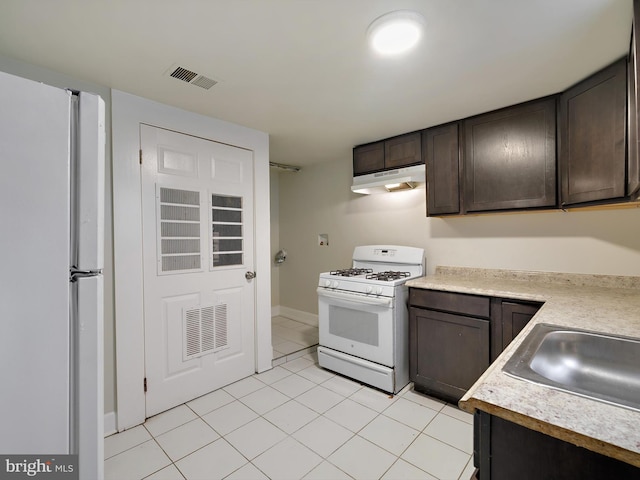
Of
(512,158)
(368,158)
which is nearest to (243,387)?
(368,158)

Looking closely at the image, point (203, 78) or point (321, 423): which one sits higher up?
point (203, 78)

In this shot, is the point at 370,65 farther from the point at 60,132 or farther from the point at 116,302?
the point at 116,302

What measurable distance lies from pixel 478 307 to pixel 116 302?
8.17ft

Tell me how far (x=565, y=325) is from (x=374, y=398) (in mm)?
1568

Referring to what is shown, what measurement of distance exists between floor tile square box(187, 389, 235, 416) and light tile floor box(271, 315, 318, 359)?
2.24 ft

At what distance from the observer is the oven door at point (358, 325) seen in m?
2.34

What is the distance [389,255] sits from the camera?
3.06 meters

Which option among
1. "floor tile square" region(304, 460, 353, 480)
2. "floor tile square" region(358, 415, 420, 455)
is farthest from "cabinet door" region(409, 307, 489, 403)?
"floor tile square" region(304, 460, 353, 480)

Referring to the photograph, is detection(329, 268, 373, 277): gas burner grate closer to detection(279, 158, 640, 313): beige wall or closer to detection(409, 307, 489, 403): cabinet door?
detection(279, 158, 640, 313): beige wall

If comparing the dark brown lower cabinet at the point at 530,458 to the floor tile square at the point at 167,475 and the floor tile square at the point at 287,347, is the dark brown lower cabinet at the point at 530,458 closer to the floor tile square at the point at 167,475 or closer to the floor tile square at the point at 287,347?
the floor tile square at the point at 167,475

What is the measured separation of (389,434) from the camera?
6.23ft

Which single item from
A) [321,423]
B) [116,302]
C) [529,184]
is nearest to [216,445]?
[321,423]

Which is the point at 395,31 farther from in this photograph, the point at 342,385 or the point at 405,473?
the point at 342,385

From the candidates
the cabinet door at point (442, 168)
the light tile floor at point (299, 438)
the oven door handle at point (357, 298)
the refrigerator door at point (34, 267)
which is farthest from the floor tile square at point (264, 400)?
the cabinet door at point (442, 168)
